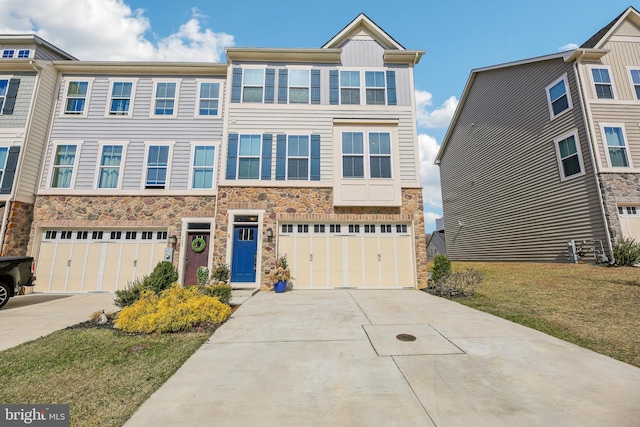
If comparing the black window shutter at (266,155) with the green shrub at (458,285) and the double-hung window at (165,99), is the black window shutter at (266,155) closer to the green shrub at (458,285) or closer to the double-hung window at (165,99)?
the double-hung window at (165,99)

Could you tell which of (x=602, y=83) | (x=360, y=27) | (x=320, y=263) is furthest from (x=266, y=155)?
(x=602, y=83)

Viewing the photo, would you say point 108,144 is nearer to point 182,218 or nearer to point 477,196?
point 182,218

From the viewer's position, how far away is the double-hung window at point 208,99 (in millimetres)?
11883

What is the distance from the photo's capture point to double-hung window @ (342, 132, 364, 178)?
1067cm

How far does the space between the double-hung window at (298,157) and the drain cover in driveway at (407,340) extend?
6966mm

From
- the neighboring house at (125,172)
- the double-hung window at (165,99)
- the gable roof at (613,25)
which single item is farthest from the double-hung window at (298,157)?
the gable roof at (613,25)

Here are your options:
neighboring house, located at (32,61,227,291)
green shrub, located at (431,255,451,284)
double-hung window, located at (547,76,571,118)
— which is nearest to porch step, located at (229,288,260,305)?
neighboring house, located at (32,61,227,291)

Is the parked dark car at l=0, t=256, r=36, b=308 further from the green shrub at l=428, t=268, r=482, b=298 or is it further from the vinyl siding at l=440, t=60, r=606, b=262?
the vinyl siding at l=440, t=60, r=606, b=262

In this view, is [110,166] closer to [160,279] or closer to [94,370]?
[160,279]

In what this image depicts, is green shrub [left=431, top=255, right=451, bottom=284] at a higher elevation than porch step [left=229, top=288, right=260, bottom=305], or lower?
higher

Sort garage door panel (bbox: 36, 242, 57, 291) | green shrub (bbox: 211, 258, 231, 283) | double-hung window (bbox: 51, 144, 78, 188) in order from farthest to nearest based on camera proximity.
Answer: double-hung window (bbox: 51, 144, 78, 188)
garage door panel (bbox: 36, 242, 57, 291)
green shrub (bbox: 211, 258, 231, 283)

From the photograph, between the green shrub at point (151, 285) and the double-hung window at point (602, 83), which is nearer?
the green shrub at point (151, 285)

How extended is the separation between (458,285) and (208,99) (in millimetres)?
12465

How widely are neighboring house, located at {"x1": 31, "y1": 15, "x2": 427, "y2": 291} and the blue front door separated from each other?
39mm
